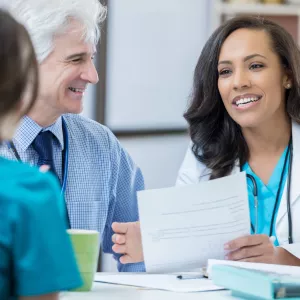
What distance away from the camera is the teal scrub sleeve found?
916 mm

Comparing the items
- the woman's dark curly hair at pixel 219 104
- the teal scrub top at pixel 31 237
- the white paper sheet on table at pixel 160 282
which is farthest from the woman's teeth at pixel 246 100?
the teal scrub top at pixel 31 237

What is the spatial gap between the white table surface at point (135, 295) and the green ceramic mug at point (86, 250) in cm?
4

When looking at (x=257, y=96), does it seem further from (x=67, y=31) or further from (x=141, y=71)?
(x=141, y=71)

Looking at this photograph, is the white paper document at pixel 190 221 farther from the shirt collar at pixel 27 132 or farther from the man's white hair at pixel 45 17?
the man's white hair at pixel 45 17

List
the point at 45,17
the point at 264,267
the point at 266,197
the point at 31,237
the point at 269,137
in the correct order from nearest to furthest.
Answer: the point at 31,237 < the point at 264,267 < the point at 45,17 < the point at 266,197 < the point at 269,137

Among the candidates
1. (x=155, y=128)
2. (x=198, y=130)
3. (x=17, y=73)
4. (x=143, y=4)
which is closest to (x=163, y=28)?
(x=143, y=4)

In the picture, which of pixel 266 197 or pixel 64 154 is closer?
pixel 64 154

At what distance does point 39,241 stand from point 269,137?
5.10 ft

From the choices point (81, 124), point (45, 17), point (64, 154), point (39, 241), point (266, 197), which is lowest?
point (39, 241)

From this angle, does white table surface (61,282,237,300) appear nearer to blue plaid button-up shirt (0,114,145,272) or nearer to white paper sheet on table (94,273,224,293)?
white paper sheet on table (94,273,224,293)

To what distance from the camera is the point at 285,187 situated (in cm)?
225

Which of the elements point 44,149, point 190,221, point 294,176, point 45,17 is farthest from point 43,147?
point 294,176

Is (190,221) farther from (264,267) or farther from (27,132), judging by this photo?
(27,132)

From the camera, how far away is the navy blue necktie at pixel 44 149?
2.08 metres
